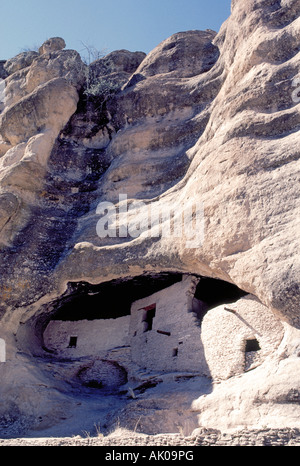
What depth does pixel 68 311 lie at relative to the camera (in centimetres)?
1188

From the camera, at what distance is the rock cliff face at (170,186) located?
279 inches

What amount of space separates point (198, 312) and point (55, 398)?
3382 millimetres

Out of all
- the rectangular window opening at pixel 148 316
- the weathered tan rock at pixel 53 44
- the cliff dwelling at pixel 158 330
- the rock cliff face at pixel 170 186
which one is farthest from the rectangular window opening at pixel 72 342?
the weathered tan rock at pixel 53 44

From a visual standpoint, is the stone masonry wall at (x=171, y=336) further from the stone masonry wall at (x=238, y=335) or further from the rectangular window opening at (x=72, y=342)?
the rectangular window opening at (x=72, y=342)

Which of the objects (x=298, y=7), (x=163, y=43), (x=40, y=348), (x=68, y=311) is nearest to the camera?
(x=298, y=7)

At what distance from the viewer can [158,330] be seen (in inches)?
383

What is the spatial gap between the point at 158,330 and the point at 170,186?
3267mm

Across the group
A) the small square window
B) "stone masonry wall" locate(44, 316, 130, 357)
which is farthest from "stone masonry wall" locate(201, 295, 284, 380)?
"stone masonry wall" locate(44, 316, 130, 357)

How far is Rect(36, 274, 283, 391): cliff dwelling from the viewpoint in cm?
789

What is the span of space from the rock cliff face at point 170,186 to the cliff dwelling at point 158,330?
51 centimetres

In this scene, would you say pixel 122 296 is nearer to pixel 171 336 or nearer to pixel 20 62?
pixel 171 336

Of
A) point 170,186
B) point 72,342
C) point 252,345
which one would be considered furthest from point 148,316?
point 252,345

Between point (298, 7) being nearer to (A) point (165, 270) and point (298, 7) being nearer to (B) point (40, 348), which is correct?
(A) point (165, 270)
